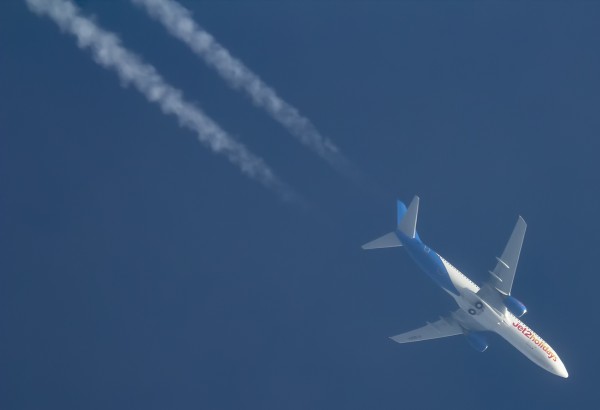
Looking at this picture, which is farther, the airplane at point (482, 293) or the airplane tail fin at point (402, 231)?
the airplane tail fin at point (402, 231)

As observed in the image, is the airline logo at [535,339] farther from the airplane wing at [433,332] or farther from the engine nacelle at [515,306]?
the airplane wing at [433,332]

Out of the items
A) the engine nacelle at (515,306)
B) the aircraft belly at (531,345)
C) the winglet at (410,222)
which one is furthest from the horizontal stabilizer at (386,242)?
the aircraft belly at (531,345)

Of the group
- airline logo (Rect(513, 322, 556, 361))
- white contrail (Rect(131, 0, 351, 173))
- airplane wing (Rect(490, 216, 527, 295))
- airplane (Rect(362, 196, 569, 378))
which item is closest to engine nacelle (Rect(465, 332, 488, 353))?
airplane (Rect(362, 196, 569, 378))

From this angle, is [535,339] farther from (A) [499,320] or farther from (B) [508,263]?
(B) [508,263]

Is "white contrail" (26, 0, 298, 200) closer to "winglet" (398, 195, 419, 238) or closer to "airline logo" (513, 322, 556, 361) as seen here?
"winglet" (398, 195, 419, 238)

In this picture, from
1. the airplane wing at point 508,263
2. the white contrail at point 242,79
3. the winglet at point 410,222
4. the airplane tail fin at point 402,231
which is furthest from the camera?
the white contrail at point 242,79

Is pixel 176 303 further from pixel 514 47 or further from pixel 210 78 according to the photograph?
pixel 514 47
